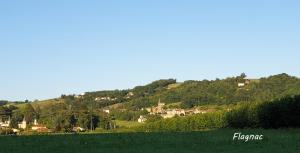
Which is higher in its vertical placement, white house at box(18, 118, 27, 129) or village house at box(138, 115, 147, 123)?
village house at box(138, 115, 147, 123)

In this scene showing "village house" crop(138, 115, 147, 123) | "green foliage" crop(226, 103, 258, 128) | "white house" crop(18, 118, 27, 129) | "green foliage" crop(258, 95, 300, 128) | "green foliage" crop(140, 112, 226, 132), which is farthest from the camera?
"village house" crop(138, 115, 147, 123)

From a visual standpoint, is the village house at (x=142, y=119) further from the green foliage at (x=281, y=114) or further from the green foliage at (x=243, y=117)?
the green foliage at (x=281, y=114)

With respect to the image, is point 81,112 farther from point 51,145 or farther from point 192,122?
point 51,145

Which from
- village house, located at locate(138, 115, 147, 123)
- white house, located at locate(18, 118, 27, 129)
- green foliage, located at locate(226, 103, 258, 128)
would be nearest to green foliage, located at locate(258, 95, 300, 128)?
green foliage, located at locate(226, 103, 258, 128)

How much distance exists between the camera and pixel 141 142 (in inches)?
1412

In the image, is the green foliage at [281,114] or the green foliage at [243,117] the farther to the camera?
the green foliage at [243,117]

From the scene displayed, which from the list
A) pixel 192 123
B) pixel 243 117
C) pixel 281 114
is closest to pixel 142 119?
pixel 192 123

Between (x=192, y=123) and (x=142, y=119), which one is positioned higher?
(x=142, y=119)

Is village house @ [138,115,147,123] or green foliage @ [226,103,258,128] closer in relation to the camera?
green foliage @ [226,103,258,128]

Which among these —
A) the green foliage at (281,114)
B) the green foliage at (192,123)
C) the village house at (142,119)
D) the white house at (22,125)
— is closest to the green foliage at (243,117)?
the green foliage at (281,114)

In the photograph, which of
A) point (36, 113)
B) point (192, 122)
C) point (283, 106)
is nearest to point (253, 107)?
point (283, 106)

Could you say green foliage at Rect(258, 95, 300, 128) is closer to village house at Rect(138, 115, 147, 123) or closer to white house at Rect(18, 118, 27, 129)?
white house at Rect(18, 118, 27, 129)

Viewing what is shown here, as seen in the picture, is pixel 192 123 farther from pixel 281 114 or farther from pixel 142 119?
pixel 142 119

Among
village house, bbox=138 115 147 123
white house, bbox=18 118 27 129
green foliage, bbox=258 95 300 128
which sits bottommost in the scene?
green foliage, bbox=258 95 300 128
